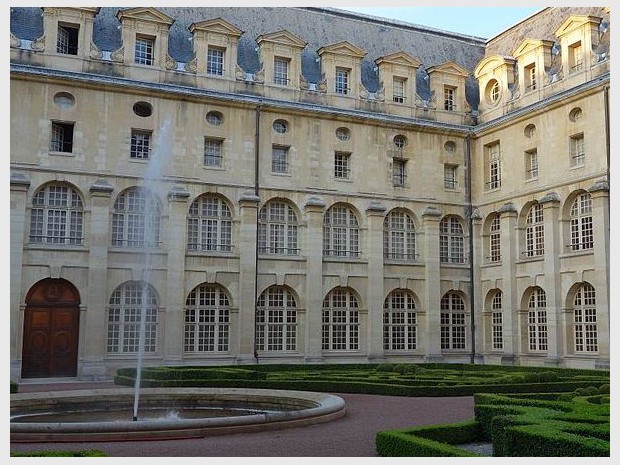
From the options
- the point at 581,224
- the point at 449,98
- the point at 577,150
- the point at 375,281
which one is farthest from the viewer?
the point at 449,98

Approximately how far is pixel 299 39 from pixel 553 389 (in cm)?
1961

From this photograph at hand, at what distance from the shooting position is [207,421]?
13.8 metres

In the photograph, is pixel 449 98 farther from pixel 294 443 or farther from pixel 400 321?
pixel 294 443

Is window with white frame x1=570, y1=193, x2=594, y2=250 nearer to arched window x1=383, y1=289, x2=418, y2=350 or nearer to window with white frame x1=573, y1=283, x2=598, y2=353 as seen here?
window with white frame x1=573, y1=283, x2=598, y2=353

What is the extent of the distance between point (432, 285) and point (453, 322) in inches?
89.6

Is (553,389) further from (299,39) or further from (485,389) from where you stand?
(299,39)

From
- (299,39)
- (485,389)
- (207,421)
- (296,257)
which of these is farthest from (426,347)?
(207,421)

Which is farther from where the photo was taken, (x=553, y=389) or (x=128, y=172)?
(x=128, y=172)

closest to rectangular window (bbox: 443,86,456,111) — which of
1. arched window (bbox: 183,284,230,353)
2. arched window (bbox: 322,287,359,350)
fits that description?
arched window (bbox: 322,287,359,350)

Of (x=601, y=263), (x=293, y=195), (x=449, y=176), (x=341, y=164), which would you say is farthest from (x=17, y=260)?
(x=601, y=263)

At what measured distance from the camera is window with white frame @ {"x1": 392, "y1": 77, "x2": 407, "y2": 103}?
37.1 meters

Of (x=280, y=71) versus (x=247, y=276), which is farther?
(x=280, y=71)

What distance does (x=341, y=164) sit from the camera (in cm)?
3538

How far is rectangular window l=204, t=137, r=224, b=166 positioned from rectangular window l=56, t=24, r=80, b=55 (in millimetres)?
6588
